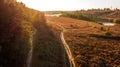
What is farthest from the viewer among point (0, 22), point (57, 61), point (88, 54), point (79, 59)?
point (88, 54)

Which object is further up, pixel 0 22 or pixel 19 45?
pixel 0 22

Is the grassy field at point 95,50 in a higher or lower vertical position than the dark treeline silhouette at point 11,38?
lower

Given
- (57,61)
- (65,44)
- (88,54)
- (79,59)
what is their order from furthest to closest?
(65,44)
(88,54)
(79,59)
(57,61)

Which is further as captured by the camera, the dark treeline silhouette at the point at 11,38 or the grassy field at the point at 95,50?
the grassy field at the point at 95,50

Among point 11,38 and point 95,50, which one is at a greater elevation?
point 11,38

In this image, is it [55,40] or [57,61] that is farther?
[55,40]

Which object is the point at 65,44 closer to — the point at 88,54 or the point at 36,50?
the point at 88,54

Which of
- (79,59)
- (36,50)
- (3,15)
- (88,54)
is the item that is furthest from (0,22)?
(88,54)

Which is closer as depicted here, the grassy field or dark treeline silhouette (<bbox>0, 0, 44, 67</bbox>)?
dark treeline silhouette (<bbox>0, 0, 44, 67</bbox>)

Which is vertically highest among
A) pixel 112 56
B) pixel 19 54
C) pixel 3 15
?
pixel 3 15

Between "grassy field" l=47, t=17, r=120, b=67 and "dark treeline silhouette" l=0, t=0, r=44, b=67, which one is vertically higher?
"dark treeline silhouette" l=0, t=0, r=44, b=67

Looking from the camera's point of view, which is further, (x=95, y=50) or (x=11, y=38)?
(x=95, y=50)
